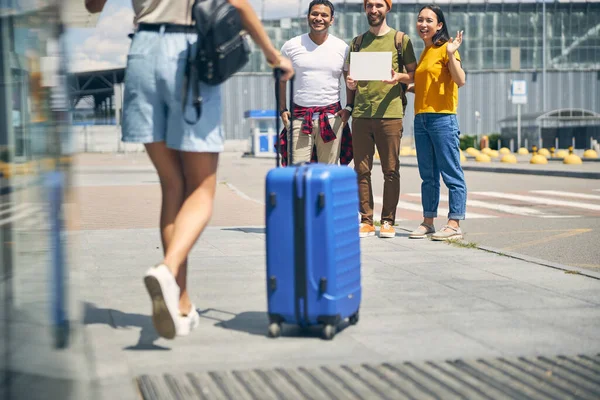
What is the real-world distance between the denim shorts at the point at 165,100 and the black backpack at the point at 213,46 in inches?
2.0

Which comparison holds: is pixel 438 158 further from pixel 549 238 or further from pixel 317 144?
pixel 549 238

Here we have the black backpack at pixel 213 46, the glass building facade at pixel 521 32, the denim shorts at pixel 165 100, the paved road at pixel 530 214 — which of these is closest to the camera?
the black backpack at pixel 213 46

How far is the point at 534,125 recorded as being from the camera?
159 ft

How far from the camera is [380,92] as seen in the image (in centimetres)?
860

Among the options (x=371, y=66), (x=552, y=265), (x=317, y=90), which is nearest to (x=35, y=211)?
(x=552, y=265)

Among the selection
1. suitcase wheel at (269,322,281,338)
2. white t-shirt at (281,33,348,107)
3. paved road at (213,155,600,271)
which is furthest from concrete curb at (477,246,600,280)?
suitcase wheel at (269,322,281,338)

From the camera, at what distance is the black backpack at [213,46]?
424 cm

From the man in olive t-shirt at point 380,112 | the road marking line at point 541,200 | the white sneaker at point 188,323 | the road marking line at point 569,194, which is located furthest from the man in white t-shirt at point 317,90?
the road marking line at point 569,194

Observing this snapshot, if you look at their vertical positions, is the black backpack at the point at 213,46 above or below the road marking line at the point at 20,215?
above

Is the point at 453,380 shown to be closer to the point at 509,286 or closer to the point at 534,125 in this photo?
the point at 509,286

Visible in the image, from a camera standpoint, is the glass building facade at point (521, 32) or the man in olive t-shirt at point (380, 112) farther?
the glass building facade at point (521, 32)

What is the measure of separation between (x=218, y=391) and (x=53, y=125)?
3.67 ft

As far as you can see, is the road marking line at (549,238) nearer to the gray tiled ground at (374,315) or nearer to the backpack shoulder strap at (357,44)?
the gray tiled ground at (374,315)

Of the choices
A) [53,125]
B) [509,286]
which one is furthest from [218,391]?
[509,286]
